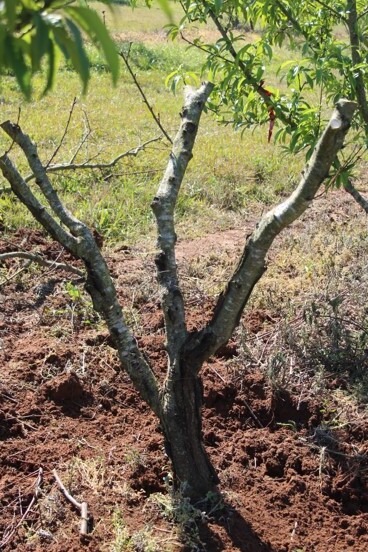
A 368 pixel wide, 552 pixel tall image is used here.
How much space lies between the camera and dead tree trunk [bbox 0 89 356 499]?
232cm

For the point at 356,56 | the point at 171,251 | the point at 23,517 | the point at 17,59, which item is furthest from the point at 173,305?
the point at 356,56

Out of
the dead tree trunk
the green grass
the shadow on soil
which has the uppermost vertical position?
the green grass

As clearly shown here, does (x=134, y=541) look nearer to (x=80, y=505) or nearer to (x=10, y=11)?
(x=80, y=505)

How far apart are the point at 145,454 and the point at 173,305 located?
0.73 meters

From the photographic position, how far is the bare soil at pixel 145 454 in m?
2.45

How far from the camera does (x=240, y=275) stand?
229 cm

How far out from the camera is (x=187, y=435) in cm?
251

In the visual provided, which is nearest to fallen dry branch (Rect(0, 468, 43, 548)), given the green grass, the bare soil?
the bare soil

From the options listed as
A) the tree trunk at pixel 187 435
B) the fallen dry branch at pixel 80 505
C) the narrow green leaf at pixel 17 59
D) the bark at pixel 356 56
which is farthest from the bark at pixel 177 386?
the narrow green leaf at pixel 17 59

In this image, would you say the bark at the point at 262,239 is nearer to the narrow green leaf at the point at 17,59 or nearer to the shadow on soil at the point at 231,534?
the shadow on soil at the point at 231,534

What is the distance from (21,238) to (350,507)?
308cm

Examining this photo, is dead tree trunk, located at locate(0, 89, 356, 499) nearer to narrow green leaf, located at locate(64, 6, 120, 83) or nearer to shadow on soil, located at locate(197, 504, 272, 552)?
shadow on soil, located at locate(197, 504, 272, 552)

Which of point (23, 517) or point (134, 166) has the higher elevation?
point (134, 166)

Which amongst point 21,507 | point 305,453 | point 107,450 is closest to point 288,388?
point 305,453
